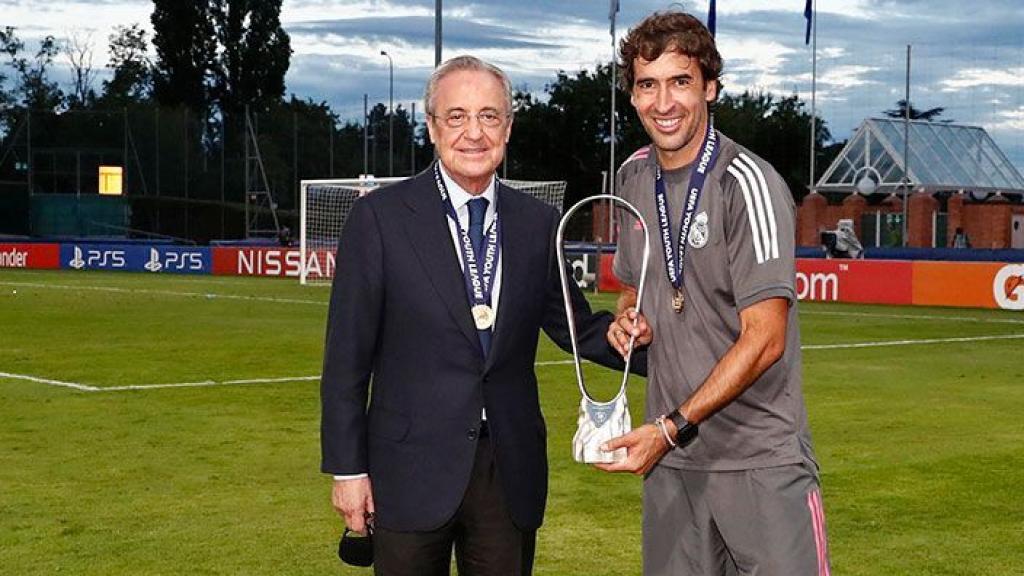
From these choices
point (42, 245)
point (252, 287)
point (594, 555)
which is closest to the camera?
point (594, 555)

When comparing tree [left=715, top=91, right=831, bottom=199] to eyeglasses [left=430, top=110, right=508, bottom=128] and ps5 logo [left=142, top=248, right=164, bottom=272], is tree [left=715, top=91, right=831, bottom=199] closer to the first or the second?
ps5 logo [left=142, top=248, right=164, bottom=272]

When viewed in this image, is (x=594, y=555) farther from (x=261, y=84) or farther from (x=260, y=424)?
(x=261, y=84)

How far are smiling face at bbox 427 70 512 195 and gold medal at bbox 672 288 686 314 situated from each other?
604mm

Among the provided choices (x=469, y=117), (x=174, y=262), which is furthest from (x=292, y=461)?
(x=174, y=262)

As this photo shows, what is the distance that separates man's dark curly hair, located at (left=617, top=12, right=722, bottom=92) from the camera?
425 cm

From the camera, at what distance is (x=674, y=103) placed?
4.27 metres

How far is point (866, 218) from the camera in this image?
2438 inches

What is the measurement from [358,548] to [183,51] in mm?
93984

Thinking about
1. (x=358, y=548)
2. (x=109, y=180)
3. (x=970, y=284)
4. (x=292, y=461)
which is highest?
(x=109, y=180)

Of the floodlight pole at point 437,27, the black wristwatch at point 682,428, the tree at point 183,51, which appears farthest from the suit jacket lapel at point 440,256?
the tree at point 183,51

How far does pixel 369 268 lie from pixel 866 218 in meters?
59.4

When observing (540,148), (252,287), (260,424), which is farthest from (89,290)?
(540,148)

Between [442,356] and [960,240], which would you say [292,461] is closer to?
[442,356]

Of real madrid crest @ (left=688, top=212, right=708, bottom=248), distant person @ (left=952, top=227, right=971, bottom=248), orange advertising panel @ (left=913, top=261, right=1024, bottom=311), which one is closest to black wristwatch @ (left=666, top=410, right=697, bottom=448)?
real madrid crest @ (left=688, top=212, right=708, bottom=248)
